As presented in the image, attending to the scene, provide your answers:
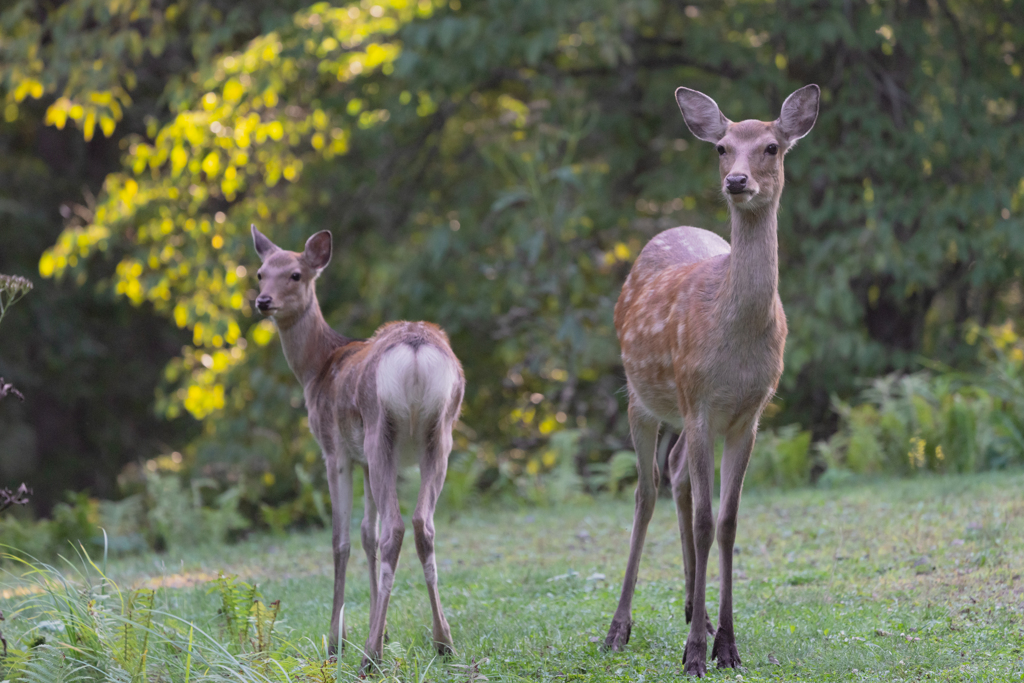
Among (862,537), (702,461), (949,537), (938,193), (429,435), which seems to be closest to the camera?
(702,461)

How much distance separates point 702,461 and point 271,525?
21.6 ft

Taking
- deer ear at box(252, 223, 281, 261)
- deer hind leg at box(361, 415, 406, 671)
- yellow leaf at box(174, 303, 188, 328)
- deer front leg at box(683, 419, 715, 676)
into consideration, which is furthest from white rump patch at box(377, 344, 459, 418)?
yellow leaf at box(174, 303, 188, 328)

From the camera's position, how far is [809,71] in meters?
12.5

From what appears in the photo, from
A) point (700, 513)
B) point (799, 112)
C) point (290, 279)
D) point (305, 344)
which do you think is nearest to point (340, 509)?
point (305, 344)

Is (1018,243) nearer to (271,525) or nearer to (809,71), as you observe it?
(809,71)

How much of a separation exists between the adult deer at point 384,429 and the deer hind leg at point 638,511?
789mm

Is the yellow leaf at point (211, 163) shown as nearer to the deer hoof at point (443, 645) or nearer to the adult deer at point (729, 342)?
Result: the adult deer at point (729, 342)

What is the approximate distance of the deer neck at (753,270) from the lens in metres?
4.74

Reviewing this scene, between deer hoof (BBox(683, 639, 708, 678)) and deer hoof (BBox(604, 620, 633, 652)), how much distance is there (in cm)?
51

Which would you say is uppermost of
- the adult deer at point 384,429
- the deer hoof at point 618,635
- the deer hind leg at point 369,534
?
the adult deer at point 384,429

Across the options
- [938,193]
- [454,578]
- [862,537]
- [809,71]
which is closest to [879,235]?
[938,193]

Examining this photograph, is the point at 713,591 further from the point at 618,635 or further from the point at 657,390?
the point at 657,390

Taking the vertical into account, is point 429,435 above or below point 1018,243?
below

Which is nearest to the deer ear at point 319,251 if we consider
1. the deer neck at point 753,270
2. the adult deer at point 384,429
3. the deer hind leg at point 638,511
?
the adult deer at point 384,429
